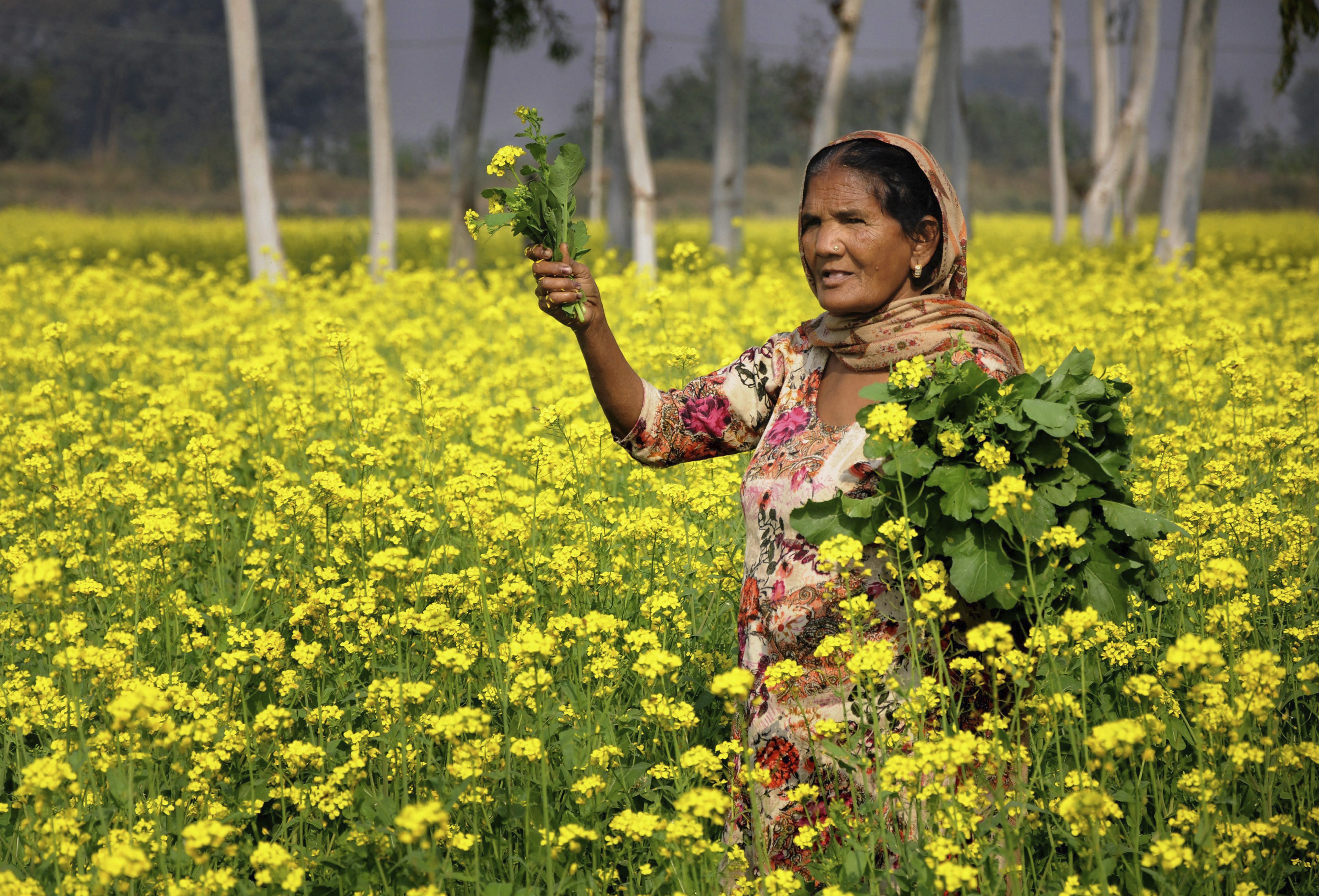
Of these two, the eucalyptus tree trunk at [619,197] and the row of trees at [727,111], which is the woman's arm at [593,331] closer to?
the row of trees at [727,111]

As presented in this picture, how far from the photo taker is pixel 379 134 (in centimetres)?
1216

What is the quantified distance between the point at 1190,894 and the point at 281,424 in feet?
13.1

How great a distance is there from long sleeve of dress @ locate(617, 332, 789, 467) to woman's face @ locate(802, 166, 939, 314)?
294 millimetres

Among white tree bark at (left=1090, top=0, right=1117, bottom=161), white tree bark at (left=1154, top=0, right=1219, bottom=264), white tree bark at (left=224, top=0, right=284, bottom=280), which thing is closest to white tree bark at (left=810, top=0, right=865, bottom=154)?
white tree bark at (left=1154, top=0, right=1219, bottom=264)

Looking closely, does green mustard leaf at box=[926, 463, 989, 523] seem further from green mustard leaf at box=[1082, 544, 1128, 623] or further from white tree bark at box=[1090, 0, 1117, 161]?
white tree bark at box=[1090, 0, 1117, 161]

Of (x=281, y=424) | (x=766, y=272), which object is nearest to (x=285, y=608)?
(x=281, y=424)

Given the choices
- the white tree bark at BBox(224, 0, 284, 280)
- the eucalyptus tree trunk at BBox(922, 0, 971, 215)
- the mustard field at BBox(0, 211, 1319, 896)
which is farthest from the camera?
the eucalyptus tree trunk at BBox(922, 0, 971, 215)

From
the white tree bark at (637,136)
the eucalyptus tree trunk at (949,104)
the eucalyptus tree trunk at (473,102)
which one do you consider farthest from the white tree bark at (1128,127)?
the eucalyptus tree trunk at (473,102)

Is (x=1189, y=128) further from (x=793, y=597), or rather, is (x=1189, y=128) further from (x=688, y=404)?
(x=793, y=597)

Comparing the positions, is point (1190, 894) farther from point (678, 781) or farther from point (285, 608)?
point (285, 608)

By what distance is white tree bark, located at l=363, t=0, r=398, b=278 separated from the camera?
1199 centimetres

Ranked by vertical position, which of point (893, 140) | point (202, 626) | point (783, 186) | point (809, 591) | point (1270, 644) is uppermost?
point (783, 186)

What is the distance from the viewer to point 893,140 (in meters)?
2.25

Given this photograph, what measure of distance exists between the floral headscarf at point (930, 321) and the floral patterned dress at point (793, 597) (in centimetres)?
6
